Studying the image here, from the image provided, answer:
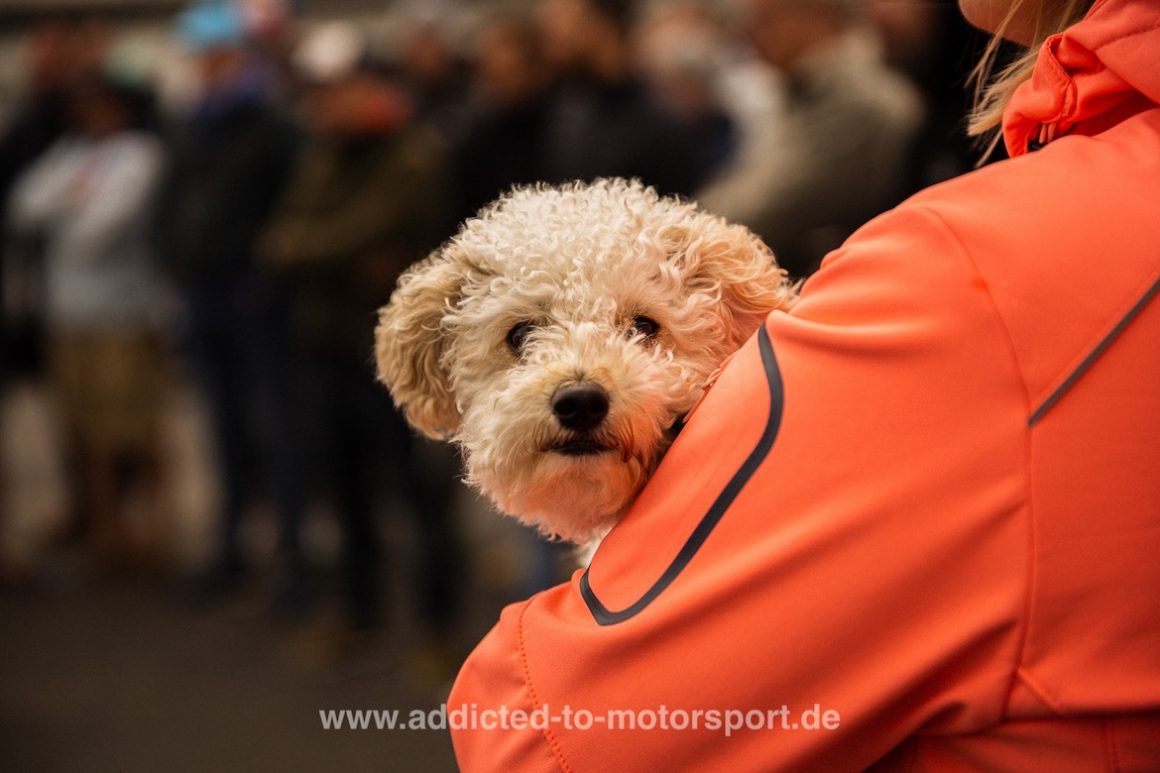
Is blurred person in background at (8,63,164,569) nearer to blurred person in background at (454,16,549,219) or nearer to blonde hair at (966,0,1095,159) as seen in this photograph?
blurred person in background at (454,16,549,219)

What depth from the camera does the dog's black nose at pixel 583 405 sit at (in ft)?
3.78

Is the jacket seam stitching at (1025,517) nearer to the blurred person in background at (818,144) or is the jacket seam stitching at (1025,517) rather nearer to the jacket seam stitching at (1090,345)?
→ the jacket seam stitching at (1090,345)

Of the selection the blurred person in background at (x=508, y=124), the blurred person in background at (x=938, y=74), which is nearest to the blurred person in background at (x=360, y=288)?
the blurred person in background at (x=508, y=124)

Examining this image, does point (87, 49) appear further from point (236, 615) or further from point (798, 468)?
point (798, 468)

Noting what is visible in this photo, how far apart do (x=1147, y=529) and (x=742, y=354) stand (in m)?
0.32

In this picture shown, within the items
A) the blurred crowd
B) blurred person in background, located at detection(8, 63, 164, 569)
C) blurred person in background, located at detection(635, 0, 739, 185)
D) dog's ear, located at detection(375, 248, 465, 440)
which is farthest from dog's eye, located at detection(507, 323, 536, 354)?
blurred person in background, located at detection(8, 63, 164, 569)

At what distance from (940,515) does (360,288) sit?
2889 mm

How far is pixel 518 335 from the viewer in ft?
4.28

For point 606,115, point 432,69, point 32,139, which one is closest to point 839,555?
point 606,115

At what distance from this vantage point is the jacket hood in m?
0.86

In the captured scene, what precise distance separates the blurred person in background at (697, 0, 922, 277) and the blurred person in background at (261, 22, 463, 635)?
0.99m

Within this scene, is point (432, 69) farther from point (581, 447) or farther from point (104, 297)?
point (581, 447)

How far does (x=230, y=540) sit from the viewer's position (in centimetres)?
462

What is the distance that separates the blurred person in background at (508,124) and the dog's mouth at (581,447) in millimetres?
2504
